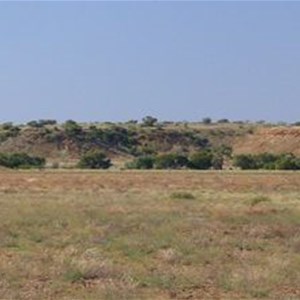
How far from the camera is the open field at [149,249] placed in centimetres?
1524

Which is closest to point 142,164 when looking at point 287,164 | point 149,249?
point 287,164

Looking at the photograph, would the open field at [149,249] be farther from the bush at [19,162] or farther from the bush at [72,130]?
the bush at [72,130]

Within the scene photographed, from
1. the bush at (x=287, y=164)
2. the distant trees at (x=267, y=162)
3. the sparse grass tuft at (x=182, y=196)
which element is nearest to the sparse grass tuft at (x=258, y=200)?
the sparse grass tuft at (x=182, y=196)

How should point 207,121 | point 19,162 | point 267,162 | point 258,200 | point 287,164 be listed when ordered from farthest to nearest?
point 207,121
point 267,162
point 19,162
point 287,164
point 258,200

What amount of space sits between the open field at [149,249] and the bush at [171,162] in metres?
48.6

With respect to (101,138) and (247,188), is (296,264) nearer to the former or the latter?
(247,188)

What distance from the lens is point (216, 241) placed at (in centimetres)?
2241

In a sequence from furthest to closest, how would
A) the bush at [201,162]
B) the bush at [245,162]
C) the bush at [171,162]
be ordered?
the bush at [201,162] < the bush at [171,162] < the bush at [245,162]

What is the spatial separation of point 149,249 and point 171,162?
7029 cm

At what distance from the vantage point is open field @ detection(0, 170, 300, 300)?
15242 millimetres

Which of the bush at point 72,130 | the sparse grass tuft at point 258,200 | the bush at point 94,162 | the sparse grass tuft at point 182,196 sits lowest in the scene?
the bush at point 94,162

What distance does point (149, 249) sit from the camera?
817 inches

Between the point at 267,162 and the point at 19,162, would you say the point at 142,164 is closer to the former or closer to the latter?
the point at 19,162

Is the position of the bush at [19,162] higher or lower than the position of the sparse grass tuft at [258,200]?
lower
